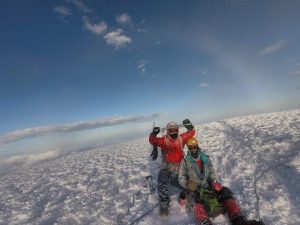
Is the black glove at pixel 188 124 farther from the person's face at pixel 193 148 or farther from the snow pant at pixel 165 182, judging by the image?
the snow pant at pixel 165 182

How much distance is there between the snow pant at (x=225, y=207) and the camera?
597 cm

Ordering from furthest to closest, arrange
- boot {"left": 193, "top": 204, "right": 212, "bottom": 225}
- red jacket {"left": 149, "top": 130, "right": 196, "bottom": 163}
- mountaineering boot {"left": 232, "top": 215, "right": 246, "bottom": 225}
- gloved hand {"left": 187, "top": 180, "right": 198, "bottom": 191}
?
red jacket {"left": 149, "top": 130, "right": 196, "bottom": 163} → gloved hand {"left": 187, "top": 180, "right": 198, "bottom": 191} → boot {"left": 193, "top": 204, "right": 212, "bottom": 225} → mountaineering boot {"left": 232, "top": 215, "right": 246, "bottom": 225}

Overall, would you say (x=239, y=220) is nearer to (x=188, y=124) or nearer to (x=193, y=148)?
(x=193, y=148)

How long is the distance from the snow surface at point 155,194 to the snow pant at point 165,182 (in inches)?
19.6

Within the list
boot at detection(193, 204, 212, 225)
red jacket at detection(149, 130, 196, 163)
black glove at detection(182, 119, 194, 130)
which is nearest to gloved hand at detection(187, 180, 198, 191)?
boot at detection(193, 204, 212, 225)

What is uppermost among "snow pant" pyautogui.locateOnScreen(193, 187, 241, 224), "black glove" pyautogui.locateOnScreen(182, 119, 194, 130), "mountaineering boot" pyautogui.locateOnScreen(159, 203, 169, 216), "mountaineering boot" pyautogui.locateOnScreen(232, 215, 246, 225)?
"black glove" pyautogui.locateOnScreen(182, 119, 194, 130)

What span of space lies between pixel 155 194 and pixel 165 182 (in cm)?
145

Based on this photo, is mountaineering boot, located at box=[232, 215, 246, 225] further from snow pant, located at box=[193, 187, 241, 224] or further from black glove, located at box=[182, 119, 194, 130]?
black glove, located at box=[182, 119, 194, 130]

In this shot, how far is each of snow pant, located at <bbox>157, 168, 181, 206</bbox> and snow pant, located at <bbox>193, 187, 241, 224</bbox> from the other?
4.41 feet

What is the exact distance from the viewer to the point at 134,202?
9.21 m

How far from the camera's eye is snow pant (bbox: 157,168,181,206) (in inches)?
305

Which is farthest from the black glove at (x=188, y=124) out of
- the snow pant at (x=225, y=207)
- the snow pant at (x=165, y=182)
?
the snow pant at (x=225, y=207)

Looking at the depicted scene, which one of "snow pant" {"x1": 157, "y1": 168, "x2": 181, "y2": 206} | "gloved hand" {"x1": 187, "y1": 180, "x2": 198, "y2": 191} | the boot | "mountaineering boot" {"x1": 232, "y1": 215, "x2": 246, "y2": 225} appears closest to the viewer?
"mountaineering boot" {"x1": 232, "y1": 215, "x2": 246, "y2": 225}

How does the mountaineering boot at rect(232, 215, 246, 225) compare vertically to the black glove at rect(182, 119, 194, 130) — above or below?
below
